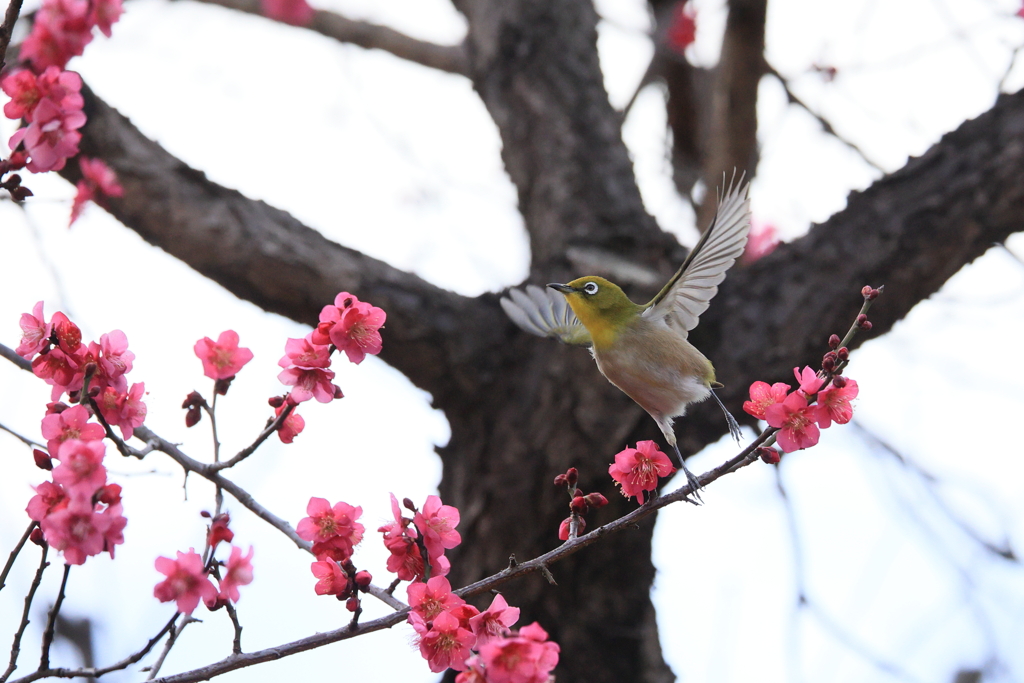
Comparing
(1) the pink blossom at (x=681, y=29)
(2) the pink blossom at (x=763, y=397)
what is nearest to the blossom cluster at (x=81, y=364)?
(2) the pink blossom at (x=763, y=397)

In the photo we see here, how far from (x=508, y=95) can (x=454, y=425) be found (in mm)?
1526

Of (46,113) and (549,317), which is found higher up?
(549,317)

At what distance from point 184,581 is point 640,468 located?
2.57 feet

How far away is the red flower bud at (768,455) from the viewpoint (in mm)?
1256

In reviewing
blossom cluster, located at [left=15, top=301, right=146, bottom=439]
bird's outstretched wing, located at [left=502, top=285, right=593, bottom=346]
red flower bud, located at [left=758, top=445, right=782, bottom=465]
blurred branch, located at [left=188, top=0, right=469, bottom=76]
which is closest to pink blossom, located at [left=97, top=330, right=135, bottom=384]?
blossom cluster, located at [left=15, top=301, right=146, bottom=439]

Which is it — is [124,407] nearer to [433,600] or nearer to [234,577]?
[234,577]

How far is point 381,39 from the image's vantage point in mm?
4238

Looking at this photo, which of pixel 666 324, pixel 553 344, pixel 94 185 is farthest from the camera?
pixel 553 344

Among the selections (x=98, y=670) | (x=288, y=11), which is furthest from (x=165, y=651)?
(x=288, y=11)

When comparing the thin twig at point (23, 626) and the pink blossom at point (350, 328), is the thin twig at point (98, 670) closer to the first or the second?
the thin twig at point (23, 626)

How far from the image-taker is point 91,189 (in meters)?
2.68

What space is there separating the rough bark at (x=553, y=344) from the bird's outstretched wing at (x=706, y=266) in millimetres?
766

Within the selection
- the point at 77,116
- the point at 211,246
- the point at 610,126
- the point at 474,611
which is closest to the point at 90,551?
the point at 474,611

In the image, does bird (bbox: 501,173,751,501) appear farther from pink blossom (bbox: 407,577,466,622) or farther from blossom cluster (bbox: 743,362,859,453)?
pink blossom (bbox: 407,577,466,622)
